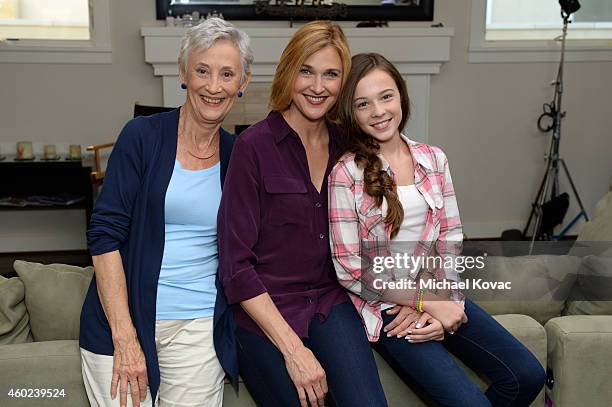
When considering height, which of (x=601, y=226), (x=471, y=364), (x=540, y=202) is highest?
(x=601, y=226)

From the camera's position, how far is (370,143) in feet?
6.44

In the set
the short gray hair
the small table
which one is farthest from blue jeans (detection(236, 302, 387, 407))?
the small table

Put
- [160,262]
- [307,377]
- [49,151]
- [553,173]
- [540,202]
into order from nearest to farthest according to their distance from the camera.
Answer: [307,377] < [160,262] < [49,151] < [553,173] < [540,202]

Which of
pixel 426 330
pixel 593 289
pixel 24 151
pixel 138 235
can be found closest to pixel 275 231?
pixel 138 235

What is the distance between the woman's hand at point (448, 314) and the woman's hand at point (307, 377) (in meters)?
0.35

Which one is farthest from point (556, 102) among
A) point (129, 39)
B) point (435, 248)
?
point (435, 248)

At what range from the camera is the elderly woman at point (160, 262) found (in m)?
1.75

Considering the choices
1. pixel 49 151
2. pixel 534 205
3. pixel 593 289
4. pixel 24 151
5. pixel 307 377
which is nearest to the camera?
pixel 307 377

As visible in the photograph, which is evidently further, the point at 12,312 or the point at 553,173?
the point at 553,173

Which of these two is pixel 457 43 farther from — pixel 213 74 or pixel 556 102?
pixel 213 74

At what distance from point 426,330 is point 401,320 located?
0.23ft

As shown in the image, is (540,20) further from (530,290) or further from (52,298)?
(52,298)

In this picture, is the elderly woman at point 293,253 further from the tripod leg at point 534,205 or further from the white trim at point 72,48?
the tripod leg at point 534,205

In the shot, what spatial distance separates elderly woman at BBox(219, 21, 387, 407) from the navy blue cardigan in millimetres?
105
